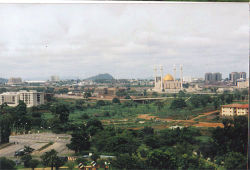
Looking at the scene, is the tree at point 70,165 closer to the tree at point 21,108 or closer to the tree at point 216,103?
the tree at point 21,108

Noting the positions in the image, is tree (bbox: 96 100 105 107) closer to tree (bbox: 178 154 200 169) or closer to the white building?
the white building

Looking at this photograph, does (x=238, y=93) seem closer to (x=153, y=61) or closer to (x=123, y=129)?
(x=153, y=61)

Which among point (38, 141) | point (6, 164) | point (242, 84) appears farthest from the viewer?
point (242, 84)

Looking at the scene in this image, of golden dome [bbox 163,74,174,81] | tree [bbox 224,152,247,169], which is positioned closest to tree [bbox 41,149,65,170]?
golden dome [bbox 163,74,174,81]

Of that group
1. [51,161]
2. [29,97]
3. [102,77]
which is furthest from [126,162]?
[29,97]

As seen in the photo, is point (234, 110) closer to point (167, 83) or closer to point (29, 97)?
point (167, 83)

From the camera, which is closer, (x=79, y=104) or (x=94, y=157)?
(x=94, y=157)

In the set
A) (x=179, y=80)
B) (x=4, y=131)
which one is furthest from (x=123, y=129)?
(x=4, y=131)
